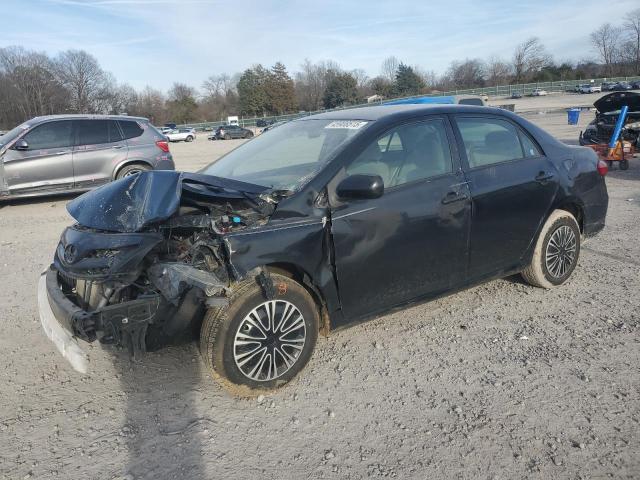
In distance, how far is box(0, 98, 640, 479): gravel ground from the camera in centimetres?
249

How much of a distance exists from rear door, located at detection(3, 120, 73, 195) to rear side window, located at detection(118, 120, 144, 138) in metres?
0.97

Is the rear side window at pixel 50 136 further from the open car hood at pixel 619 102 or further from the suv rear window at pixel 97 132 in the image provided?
the open car hood at pixel 619 102

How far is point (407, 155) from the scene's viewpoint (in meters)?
3.55

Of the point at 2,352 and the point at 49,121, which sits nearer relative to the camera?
the point at 2,352

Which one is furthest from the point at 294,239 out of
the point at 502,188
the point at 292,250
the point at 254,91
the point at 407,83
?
the point at 254,91

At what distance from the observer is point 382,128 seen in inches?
136

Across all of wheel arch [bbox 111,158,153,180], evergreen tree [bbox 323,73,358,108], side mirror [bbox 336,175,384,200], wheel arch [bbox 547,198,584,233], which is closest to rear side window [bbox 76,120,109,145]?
wheel arch [bbox 111,158,153,180]

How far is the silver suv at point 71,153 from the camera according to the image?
875 centimetres

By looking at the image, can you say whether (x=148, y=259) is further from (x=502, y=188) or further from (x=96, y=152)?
(x=96, y=152)

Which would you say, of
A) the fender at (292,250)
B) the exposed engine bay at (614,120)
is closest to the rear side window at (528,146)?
the fender at (292,250)

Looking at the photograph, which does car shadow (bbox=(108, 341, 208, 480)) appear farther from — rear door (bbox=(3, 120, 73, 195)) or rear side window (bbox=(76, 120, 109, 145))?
rear side window (bbox=(76, 120, 109, 145))

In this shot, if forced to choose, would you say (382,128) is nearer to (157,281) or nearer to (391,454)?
(157,281)

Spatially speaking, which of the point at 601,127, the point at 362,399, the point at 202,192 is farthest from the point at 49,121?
the point at 601,127

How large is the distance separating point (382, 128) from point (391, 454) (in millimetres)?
2168
